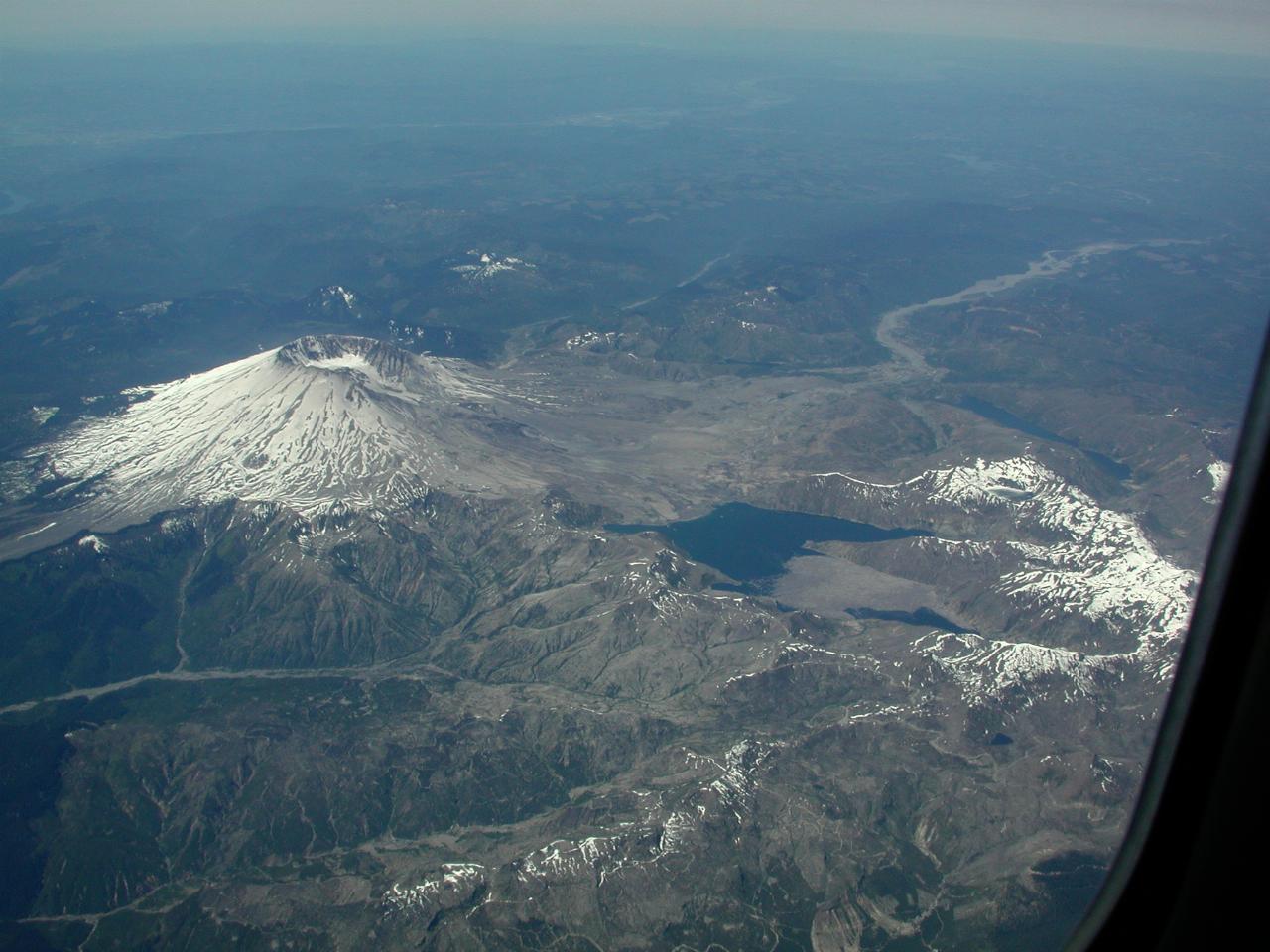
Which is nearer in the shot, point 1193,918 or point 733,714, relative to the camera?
point 1193,918

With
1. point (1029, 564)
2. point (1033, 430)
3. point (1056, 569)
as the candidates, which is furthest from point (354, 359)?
point (1033, 430)

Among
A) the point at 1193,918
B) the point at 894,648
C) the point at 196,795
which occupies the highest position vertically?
the point at 1193,918

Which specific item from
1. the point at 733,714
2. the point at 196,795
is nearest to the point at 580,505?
the point at 733,714

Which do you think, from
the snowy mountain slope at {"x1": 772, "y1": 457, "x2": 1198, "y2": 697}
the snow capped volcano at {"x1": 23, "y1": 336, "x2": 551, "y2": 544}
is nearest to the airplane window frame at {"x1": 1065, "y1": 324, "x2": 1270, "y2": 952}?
the snowy mountain slope at {"x1": 772, "y1": 457, "x2": 1198, "y2": 697}

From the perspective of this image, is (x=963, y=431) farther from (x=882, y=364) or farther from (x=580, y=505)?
(x=580, y=505)

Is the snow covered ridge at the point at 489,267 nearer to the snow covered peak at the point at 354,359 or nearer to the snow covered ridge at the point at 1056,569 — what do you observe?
the snow covered peak at the point at 354,359

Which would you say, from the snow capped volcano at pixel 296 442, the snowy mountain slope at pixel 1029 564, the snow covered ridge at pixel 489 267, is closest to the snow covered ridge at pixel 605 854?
the snowy mountain slope at pixel 1029 564

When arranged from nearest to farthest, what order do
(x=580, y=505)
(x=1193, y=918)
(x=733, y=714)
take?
(x=1193, y=918)
(x=733, y=714)
(x=580, y=505)
